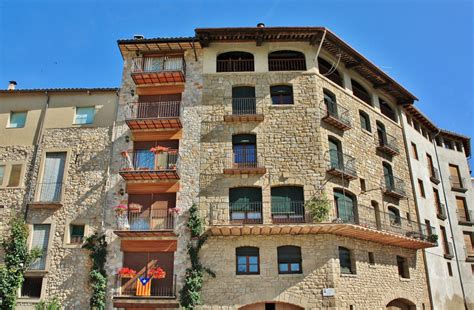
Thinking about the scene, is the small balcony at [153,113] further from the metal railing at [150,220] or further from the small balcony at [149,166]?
the metal railing at [150,220]

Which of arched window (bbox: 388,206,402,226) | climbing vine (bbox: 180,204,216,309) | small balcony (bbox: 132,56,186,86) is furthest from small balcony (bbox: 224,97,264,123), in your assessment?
arched window (bbox: 388,206,402,226)

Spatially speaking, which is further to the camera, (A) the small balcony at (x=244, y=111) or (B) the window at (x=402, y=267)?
(B) the window at (x=402, y=267)

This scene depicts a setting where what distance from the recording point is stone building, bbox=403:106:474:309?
83.3 ft

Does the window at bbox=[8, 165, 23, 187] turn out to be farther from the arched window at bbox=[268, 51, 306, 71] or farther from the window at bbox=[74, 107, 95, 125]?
the arched window at bbox=[268, 51, 306, 71]

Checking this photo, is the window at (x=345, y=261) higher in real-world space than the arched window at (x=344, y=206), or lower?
lower

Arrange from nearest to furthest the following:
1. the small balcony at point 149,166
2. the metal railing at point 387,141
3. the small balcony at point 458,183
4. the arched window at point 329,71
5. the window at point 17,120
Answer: the small balcony at point 149,166 → the window at point 17,120 → the arched window at point 329,71 → the metal railing at point 387,141 → the small balcony at point 458,183

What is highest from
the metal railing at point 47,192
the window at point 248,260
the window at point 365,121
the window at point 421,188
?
the window at point 365,121

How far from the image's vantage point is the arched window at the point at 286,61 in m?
23.0

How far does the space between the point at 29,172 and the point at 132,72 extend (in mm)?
7423

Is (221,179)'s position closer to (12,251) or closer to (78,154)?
(78,154)

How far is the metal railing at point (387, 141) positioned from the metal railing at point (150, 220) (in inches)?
523

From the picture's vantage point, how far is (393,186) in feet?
79.8

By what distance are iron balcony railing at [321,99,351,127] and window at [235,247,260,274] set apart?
7.91 meters

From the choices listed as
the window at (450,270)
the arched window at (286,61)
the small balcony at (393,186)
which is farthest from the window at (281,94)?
the window at (450,270)
